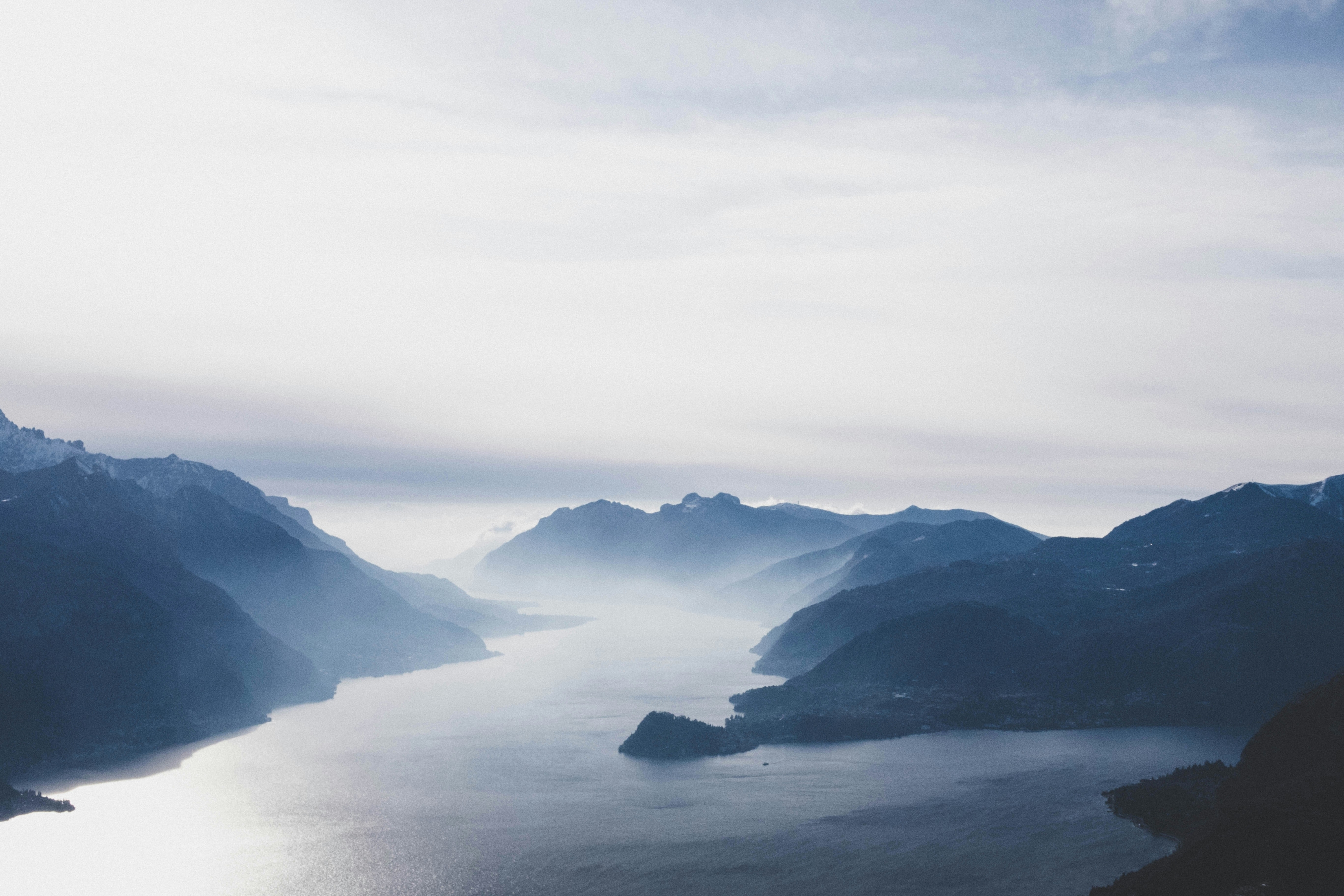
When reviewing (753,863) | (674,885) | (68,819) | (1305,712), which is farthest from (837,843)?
(68,819)

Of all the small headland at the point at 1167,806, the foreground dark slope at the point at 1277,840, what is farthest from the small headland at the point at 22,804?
the small headland at the point at 1167,806

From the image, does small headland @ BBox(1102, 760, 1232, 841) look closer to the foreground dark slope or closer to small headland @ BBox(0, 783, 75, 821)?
the foreground dark slope

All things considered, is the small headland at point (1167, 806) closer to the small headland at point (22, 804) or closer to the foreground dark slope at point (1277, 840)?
the foreground dark slope at point (1277, 840)

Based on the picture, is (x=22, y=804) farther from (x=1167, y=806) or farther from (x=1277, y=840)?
(x=1167, y=806)

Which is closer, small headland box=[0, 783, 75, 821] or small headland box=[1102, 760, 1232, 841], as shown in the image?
small headland box=[1102, 760, 1232, 841]

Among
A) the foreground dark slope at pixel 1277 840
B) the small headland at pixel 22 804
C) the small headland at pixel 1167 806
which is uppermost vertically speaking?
the foreground dark slope at pixel 1277 840

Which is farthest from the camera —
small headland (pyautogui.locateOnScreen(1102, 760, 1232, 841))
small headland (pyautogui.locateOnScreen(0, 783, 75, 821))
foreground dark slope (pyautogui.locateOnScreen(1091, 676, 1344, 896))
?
small headland (pyautogui.locateOnScreen(0, 783, 75, 821))

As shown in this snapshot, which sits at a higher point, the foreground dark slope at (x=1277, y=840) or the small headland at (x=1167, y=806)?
the foreground dark slope at (x=1277, y=840)

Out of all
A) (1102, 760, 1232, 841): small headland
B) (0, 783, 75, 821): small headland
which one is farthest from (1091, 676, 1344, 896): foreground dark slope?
(0, 783, 75, 821): small headland
